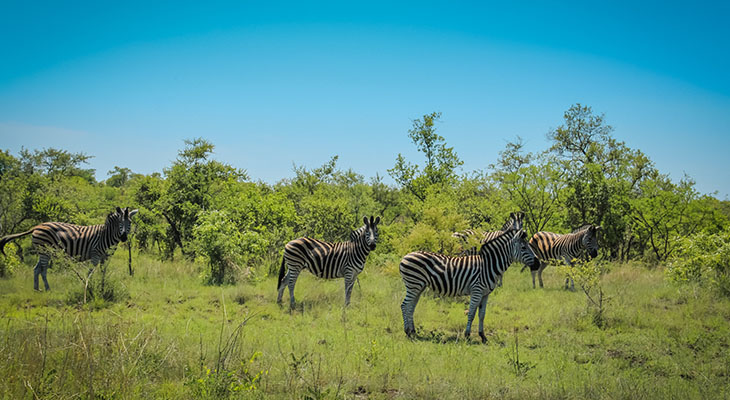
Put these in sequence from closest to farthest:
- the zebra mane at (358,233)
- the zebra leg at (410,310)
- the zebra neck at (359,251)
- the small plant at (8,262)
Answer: the zebra leg at (410,310), the zebra neck at (359,251), the zebra mane at (358,233), the small plant at (8,262)

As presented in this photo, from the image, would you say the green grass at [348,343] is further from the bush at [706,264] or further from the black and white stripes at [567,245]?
the black and white stripes at [567,245]

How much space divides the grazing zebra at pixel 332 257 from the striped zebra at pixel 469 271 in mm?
2319

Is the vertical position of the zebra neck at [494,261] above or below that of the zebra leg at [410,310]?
above

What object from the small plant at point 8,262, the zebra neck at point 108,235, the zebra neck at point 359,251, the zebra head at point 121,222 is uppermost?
the zebra head at point 121,222

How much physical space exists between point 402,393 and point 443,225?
9.20 meters

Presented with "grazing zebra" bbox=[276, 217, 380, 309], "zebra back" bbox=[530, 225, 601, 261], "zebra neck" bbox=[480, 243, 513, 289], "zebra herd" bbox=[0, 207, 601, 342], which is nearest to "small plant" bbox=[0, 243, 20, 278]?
"zebra herd" bbox=[0, 207, 601, 342]

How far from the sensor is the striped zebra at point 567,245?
15406mm

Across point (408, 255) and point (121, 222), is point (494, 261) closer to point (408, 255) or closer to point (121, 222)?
point (408, 255)

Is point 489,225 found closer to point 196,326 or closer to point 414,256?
point 414,256

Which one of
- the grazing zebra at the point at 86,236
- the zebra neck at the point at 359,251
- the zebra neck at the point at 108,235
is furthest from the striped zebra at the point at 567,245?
the zebra neck at the point at 108,235

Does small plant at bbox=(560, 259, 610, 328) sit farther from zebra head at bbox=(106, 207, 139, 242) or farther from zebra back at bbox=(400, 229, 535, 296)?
zebra head at bbox=(106, 207, 139, 242)

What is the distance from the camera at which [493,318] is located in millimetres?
11305

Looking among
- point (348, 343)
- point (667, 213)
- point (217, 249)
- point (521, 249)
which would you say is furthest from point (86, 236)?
point (667, 213)

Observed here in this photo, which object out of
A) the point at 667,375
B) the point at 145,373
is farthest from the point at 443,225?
the point at 145,373
